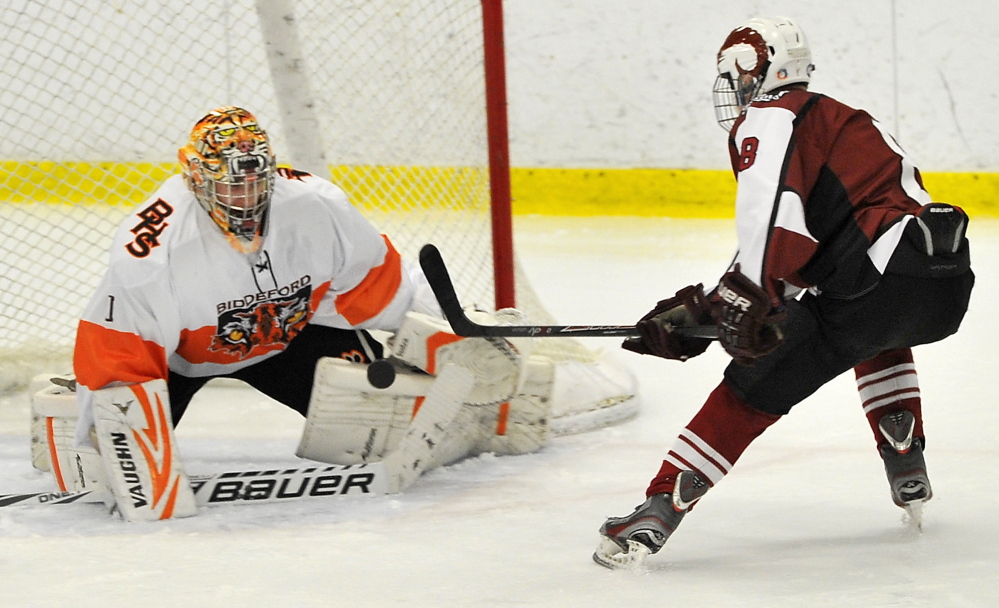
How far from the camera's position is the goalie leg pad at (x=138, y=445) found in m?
2.06

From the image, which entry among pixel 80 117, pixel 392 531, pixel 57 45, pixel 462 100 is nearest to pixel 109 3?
pixel 57 45

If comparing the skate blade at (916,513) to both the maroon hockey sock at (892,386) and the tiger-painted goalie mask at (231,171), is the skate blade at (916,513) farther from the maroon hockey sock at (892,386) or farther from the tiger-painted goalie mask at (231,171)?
the tiger-painted goalie mask at (231,171)

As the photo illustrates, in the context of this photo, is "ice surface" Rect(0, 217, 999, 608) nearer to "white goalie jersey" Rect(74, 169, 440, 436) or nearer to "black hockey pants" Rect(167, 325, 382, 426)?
"black hockey pants" Rect(167, 325, 382, 426)

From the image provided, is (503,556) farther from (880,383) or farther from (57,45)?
(57,45)

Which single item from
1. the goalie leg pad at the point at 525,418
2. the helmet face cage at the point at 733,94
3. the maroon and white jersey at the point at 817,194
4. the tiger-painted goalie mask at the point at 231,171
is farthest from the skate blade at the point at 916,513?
the tiger-painted goalie mask at the point at 231,171

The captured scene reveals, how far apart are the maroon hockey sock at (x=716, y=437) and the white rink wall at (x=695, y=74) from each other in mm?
3568

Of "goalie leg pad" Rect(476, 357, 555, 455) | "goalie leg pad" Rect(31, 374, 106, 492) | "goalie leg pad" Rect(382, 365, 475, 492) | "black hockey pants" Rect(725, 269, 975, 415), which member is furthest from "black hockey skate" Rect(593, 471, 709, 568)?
"goalie leg pad" Rect(31, 374, 106, 492)

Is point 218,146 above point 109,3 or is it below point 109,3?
below

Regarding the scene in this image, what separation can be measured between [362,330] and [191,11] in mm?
1582

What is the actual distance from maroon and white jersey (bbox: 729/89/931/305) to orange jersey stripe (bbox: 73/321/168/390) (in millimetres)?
1039

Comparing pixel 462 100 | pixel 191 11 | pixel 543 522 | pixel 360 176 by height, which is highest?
pixel 191 11

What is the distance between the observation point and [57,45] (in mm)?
3406

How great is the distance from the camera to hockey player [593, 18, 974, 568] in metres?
1.66

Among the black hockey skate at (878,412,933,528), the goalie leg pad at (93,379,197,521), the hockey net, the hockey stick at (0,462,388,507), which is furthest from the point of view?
the hockey net
